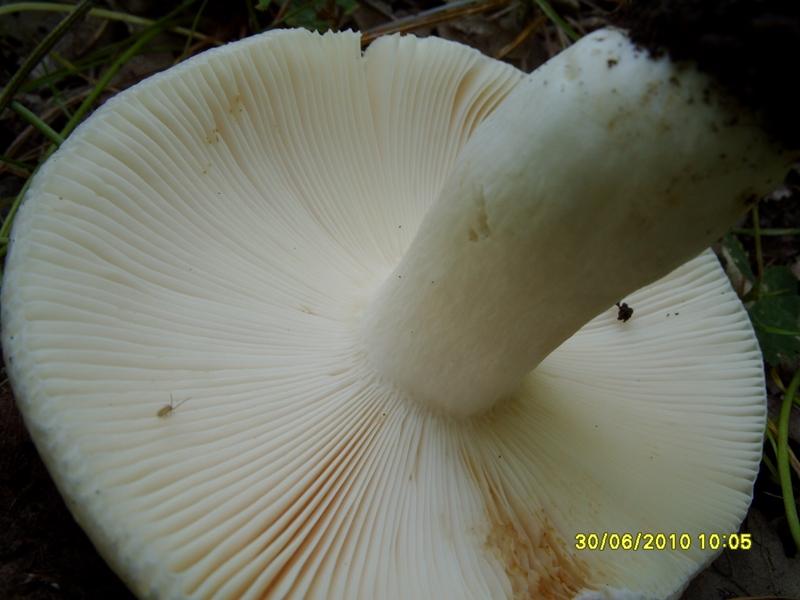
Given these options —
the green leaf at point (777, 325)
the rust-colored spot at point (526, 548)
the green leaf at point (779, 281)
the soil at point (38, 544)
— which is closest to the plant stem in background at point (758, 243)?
the green leaf at point (779, 281)

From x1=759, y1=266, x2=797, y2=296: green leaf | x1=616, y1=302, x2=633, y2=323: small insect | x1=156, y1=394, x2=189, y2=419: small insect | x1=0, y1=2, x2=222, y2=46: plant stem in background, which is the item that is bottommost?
x1=156, y1=394, x2=189, y2=419: small insect

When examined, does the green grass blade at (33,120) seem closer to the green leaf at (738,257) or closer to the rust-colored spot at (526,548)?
the rust-colored spot at (526,548)

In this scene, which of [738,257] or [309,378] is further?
[738,257]

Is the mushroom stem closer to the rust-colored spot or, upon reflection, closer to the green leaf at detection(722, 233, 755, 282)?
the rust-colored spot

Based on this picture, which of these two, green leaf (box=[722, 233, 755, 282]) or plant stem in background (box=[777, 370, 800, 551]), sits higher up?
green leaf (box=[722, 233, 755, 282])

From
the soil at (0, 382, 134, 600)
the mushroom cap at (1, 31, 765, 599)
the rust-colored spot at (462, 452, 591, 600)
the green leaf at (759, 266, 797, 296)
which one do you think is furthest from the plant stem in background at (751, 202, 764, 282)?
the soil at (0, 382, 134, 600)

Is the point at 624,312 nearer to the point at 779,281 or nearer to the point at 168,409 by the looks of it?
the point at 779,281

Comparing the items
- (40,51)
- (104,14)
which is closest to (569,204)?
(40,51)

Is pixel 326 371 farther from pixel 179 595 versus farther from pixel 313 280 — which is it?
pixel 179 595
